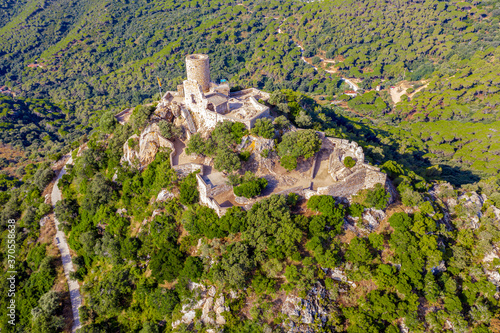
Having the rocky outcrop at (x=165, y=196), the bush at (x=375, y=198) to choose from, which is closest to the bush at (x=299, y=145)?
the bush at (x=375, y=198)

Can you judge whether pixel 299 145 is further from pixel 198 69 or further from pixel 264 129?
pixel 198 69

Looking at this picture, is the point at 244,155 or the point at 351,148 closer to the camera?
the point at 244,155

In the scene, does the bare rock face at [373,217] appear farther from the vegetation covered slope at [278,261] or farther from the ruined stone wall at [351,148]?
the ruined stone wall at [351,148]

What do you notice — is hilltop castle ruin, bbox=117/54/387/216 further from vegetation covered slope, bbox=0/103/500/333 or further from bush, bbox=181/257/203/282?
bush, bbox=181/257/203/282

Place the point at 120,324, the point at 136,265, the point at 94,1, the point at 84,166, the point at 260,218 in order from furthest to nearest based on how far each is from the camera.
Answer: the point at 94,1 < the point at 84,166 < the point at 136,265 < the point at 120,324 < the point at 260,218

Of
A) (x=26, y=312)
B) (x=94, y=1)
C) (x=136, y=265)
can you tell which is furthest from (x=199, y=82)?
(x=94, y=1)

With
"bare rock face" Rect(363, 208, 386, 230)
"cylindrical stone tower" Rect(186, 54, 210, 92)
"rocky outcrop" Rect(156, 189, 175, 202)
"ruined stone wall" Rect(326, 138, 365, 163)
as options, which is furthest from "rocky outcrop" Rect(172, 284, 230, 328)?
"cylindrical stone tower" Rect(186, 54, 210, 92)

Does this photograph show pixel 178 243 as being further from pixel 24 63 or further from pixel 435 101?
pixel 24 63

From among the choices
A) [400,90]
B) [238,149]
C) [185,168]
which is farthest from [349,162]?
[400,90]
